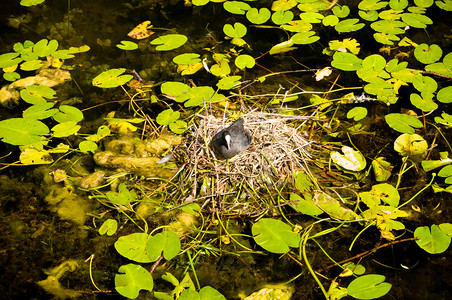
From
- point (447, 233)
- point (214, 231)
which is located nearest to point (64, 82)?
point (214, 231)

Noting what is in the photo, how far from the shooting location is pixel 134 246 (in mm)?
2002

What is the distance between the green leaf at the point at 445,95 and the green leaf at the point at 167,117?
2.01 meters

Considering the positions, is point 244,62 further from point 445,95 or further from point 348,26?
point 445,95

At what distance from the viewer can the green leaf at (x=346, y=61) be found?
2.92 m

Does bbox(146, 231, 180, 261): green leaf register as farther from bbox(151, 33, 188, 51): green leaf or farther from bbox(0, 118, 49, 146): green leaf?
bbox(151, 33, 188, 51): green leaf

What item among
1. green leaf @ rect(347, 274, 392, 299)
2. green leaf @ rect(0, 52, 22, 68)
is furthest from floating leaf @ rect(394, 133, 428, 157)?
green leaf @ rect(0, 52, 22, 68)

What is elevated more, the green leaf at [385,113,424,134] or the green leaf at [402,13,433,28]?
the green leaf at [402,13,433,28]

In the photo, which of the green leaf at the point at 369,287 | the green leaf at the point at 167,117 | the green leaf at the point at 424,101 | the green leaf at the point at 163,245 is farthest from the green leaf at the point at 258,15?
the green leaf at the point at 369,287

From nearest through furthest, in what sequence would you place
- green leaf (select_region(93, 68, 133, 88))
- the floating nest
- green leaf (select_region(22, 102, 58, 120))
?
the floating nest, green leaf (select_region(22, 102, 58, 120)), green leaf (select_region(93, 68, 133, 88))

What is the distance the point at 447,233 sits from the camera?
6.62 ft

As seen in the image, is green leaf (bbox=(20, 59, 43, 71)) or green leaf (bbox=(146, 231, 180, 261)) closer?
green leaf (bbox=(146, 231, 180, 261))

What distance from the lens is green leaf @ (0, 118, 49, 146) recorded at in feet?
8.11

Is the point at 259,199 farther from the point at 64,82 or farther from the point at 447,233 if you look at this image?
the point at 64,82

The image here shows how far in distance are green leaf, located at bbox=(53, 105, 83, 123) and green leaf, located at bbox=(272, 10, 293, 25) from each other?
1.95 m
